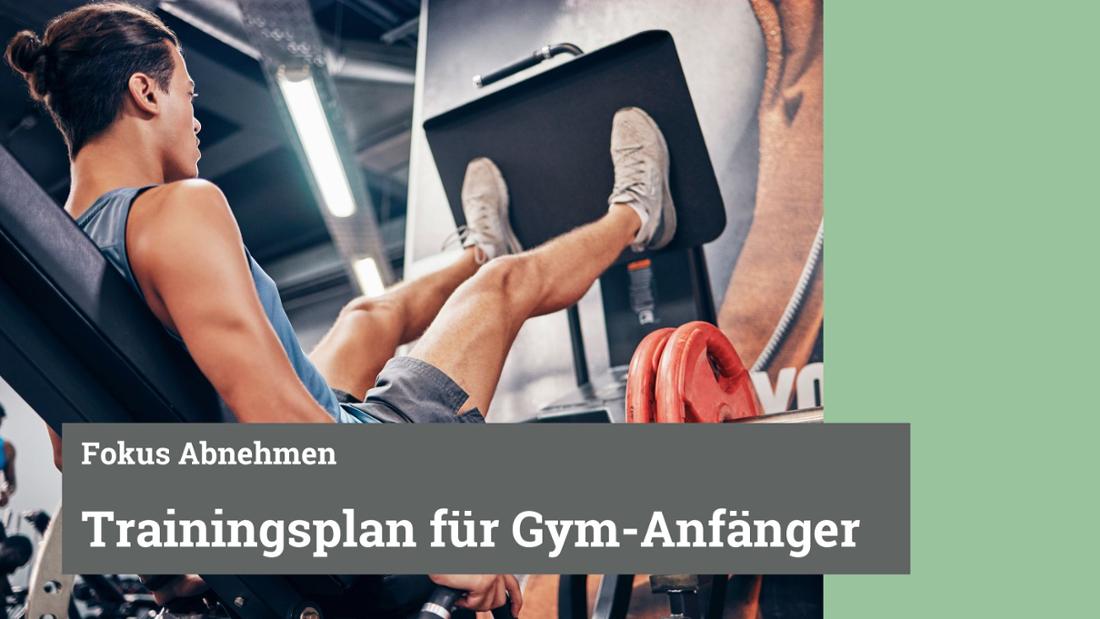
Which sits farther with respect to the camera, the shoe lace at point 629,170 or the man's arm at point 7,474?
the man's arm at point 7,474

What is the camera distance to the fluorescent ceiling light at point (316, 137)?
2166mm

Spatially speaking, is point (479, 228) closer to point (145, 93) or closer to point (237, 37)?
point (145, 93)

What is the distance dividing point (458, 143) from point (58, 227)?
3.81 ft

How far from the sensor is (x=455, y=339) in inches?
51.6

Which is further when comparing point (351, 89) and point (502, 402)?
point (351, 89)

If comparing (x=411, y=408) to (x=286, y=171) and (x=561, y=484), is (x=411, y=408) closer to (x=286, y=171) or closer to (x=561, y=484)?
(x=561, y=484)

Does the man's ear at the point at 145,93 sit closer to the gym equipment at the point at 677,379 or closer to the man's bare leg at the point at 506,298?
the man's bare leg at the point at 506,298

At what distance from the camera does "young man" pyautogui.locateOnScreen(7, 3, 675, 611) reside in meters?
0.93

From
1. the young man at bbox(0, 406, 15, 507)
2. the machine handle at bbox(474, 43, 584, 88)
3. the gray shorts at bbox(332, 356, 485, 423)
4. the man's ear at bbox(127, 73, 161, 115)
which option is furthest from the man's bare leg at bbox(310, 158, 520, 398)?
the young man at bbox(0, 406, 15, 507)

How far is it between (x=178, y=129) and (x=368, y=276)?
1.08 m

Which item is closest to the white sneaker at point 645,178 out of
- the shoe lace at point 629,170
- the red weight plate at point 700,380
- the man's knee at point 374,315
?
the shoe lace at point 629,170

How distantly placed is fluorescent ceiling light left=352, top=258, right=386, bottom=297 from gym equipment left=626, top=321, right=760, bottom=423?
42.8 inches

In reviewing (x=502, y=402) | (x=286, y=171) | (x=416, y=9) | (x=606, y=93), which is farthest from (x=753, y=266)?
(x=286, y=171)

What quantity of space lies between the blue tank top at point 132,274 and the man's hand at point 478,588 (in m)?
0.28
